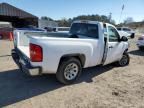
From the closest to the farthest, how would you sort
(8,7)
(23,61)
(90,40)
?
1. (23,61)
2. (90,40)
3. (8,7)

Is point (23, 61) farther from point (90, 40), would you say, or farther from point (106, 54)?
point (106, 54)

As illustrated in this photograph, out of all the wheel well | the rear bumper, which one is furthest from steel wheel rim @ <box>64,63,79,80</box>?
the rear bumper

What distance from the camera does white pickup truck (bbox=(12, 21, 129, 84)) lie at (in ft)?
14.9

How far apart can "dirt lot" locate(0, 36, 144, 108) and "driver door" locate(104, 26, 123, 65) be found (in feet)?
2.00

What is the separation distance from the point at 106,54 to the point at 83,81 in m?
1.31

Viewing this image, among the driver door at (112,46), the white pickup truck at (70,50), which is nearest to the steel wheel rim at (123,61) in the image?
the white pickup truck at (70,50)

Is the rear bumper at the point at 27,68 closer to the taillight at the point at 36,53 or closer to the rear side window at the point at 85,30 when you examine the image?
the taillight at the point at 36,53

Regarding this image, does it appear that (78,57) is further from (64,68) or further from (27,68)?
(27,68)

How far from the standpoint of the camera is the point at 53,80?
19.3 feet

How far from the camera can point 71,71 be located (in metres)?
5.44

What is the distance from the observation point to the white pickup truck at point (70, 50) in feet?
14.9

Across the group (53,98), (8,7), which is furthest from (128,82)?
(8,7)

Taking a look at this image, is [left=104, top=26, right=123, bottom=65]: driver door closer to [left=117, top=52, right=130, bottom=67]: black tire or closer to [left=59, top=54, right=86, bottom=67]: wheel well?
[left=117, top=52, right=130, bottom=67]: black tire

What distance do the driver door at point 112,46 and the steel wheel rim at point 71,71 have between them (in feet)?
5.05
